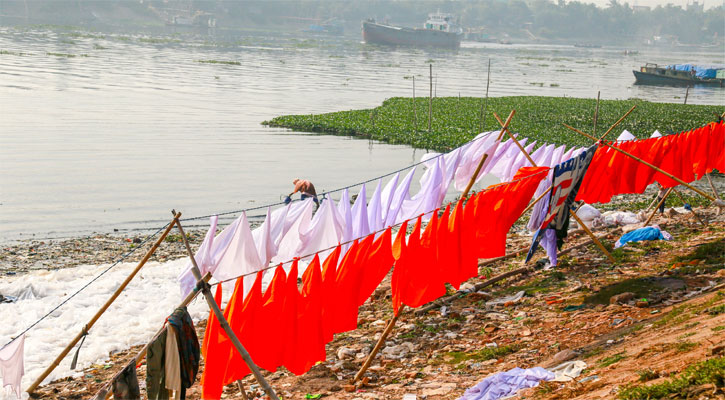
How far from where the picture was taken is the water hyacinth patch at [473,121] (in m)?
27.6

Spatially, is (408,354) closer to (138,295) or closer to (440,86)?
(138,295)

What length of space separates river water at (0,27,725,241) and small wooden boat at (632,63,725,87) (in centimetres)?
101

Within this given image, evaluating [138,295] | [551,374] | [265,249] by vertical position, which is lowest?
[138,295]

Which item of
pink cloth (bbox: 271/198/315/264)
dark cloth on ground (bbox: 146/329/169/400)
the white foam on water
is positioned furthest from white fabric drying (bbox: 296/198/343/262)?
the white foam on water

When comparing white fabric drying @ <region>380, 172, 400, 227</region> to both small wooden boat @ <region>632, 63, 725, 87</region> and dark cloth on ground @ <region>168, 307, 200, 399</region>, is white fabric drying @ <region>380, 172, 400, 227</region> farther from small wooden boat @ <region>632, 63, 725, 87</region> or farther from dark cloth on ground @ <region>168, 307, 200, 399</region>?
small wooden boat @ <region>632, 63, 725, 87</region>

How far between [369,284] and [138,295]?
526cm

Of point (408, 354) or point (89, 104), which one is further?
point (89, 104)

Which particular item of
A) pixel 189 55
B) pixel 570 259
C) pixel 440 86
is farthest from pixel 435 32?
pixel 570 259

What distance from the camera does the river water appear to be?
723 inches

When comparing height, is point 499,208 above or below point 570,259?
above

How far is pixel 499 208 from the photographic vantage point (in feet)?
30.5

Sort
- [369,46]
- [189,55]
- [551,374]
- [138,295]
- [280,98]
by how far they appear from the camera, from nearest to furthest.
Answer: [551,374] → [138,295] → [280,98] → [189,55] → [369,46]

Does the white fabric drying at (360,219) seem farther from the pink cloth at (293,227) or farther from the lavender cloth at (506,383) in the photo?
the lavender cloth at (506,383)

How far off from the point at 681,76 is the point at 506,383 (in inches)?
2301
